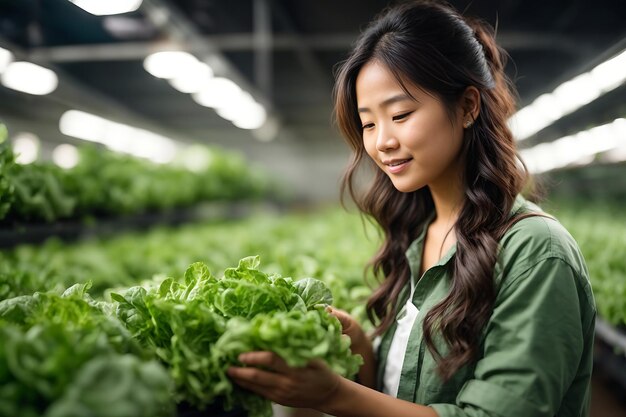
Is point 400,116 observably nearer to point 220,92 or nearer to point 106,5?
point 106,5

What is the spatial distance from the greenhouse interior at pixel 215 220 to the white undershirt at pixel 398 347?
0.17ft

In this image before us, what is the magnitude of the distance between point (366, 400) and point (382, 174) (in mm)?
1101

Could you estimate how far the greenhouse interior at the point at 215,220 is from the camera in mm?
1309

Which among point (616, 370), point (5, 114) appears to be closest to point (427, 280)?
point (616, 370)

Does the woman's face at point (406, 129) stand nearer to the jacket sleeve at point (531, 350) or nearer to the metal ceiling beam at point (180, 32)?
the jacket sleeve at point (531, 350)

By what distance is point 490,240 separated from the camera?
1.66 m

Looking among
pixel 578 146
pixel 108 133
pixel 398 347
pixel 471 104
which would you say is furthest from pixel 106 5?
pixel 108 133

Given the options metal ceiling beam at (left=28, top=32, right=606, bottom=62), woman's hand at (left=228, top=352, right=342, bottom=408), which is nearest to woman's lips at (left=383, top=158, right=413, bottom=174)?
woman's hand at (left=228, top=352, right=342, bottom=408)

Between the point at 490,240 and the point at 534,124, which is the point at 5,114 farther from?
the point at 490,240

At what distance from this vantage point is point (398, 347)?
197 centimetres

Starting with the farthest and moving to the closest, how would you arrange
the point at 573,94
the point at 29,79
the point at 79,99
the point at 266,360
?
the point at 79,99
the point at 29,79
the point at 573,94
the point at 266,360

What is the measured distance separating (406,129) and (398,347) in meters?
0.88

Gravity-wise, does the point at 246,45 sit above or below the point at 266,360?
above

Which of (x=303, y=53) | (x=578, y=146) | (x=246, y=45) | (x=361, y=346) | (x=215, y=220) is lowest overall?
(x=361, y=346)
